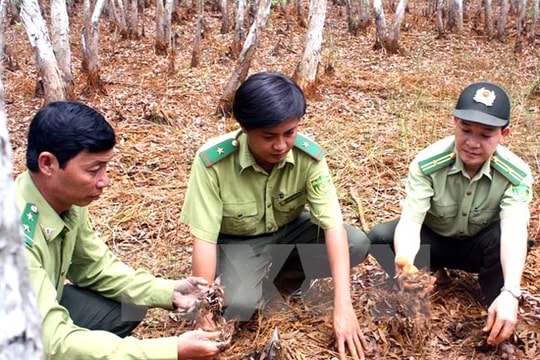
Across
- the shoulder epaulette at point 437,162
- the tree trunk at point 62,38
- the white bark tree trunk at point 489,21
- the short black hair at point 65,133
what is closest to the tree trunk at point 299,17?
the white bark tree trunk at point 489,21

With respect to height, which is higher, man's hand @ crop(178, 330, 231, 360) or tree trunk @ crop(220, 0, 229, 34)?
tree trunk @ crop(220, 0, 229, 34)

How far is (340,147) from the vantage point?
184 inches

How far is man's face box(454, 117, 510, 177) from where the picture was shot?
89.5 inches

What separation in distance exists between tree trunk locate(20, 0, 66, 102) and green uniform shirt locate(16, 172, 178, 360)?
3.47 meters

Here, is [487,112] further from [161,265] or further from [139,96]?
[139,96]

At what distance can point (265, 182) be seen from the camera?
8.35 feet

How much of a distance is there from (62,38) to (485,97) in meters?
5.26

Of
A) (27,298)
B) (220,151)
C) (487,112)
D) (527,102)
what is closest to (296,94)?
(220,151)

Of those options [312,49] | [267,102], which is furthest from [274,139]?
[312,49]

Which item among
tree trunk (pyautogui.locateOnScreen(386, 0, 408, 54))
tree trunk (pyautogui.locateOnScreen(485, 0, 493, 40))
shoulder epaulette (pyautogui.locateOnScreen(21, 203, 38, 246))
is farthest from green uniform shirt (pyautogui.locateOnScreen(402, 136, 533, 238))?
tree trunk (pyautogui.locateOnScreen(485, 0, 493, 40))

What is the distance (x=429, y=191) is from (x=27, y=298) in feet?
6.92

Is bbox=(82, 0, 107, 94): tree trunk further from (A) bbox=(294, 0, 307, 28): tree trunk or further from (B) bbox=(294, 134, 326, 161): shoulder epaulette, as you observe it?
(A) bbox=(294, 0, 307, 28): tree trunk

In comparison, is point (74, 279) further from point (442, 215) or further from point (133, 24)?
point (133, 24)

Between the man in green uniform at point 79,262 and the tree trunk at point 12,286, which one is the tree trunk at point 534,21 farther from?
the tree trunk at point 12,286
